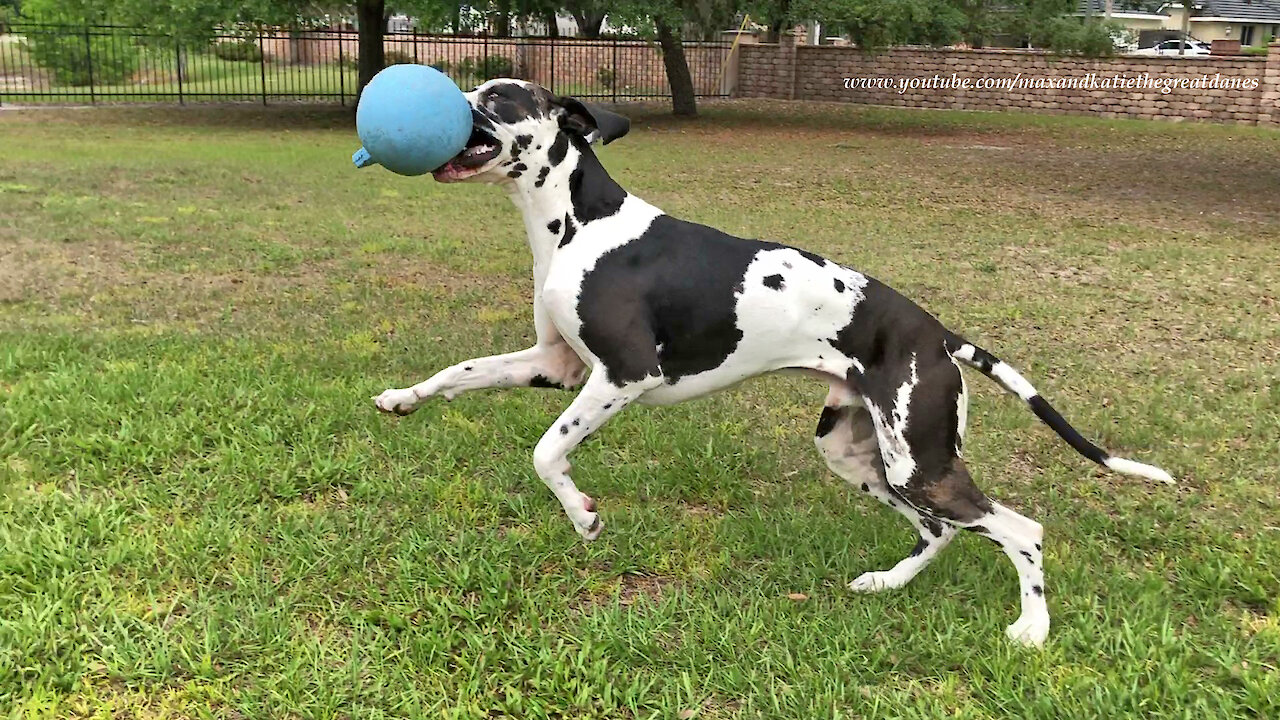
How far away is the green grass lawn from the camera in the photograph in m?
3.13

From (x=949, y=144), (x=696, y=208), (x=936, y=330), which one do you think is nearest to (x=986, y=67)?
(x=949, y=144)

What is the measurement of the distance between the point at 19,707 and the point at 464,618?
1.26m

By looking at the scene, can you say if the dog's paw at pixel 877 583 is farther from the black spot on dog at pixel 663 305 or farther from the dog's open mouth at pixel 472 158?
the dog's open mouth at pixel 472 158

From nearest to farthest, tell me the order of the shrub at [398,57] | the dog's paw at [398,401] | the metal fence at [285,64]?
the dog's paw at [398,401], the metal fence at [285,64], the shrub at [398,57]

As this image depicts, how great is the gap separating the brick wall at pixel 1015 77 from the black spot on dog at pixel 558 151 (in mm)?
27323

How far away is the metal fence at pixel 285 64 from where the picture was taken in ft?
83.0

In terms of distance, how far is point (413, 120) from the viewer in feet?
10.7

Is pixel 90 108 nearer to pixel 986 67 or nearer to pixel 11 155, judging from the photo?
pixel 11 155

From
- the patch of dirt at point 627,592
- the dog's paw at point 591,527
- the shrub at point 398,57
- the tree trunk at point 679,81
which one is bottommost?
the patch of dirt at point 627,592

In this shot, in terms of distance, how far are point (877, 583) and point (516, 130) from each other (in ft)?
6.59

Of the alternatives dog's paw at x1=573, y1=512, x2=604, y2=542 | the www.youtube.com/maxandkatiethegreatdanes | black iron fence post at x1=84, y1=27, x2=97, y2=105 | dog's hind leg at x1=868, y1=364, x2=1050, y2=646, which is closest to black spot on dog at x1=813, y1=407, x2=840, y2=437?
dog's hind leg at x1=868, y1=364, x2=1050, y2=646

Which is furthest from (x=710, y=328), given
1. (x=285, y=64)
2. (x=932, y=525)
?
(x=285, y=64)

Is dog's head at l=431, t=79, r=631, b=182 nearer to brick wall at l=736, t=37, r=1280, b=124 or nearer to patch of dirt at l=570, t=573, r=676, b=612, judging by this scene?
patch of dirt at l=570, t=573, r=676, b=612

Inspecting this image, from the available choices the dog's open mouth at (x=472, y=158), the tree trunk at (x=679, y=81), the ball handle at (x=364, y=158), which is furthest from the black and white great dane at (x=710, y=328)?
the tree trunk at (x=679, y=81)
